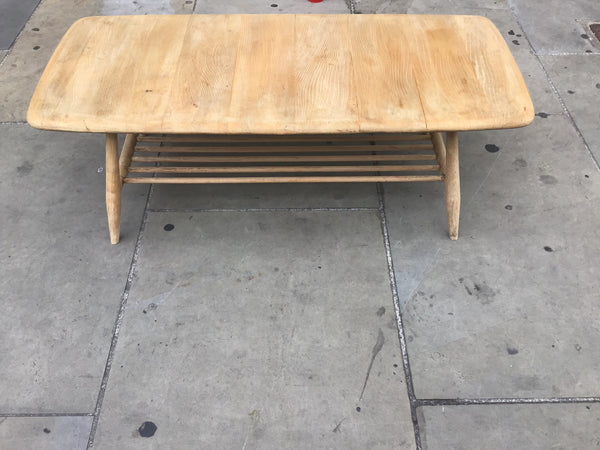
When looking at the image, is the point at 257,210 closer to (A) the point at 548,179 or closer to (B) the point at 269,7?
(A) the point at 548,179

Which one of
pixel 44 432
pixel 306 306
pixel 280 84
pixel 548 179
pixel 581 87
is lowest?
pixel 44 432

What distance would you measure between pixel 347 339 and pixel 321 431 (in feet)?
1.15

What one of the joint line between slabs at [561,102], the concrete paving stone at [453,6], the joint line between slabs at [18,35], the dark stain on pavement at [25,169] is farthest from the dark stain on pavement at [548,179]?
the joint line between slabs at [18,35]

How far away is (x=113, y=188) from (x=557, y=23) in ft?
9.75

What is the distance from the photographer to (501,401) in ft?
6.07

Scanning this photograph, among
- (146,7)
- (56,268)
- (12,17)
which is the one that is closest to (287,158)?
(56,268)

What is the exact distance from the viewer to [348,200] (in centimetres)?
249

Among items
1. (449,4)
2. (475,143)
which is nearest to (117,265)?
(475,143)

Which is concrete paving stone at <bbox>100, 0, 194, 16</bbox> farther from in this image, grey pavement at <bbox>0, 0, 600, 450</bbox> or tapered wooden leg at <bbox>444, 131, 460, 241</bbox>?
tapered wooden leg at <bbox>444, 131, 460, 241</bbox>

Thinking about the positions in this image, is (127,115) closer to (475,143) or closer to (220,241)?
(220,241)

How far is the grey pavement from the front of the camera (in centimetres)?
181

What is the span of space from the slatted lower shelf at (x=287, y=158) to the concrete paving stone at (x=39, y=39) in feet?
2.97

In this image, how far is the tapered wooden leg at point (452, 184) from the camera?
2.13 meters

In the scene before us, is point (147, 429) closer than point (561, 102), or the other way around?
point (147, 429)
